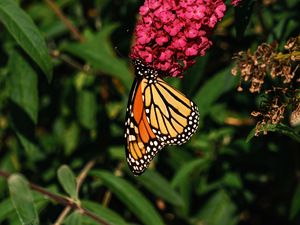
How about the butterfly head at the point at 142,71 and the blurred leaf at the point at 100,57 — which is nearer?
the butterfly head at the point at 142,71

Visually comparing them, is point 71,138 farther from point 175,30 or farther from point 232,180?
point 175,30

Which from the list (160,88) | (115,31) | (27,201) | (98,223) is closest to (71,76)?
(115,31)

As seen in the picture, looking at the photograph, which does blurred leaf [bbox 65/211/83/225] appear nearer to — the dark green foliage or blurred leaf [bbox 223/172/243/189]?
the dark green foliage

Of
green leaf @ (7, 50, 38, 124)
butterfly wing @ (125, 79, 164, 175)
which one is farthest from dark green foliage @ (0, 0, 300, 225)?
butterfly wing @ (125, 79, 164, 175)

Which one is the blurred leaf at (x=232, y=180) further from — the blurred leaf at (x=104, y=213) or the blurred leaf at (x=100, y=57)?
the blurred leaf at (x=104, y=213)

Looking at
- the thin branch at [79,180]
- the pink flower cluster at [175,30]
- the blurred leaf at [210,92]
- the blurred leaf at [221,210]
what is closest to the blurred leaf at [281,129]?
the pink flower cluster at [175,30]

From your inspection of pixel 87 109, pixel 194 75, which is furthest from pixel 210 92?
pixel 87 109
